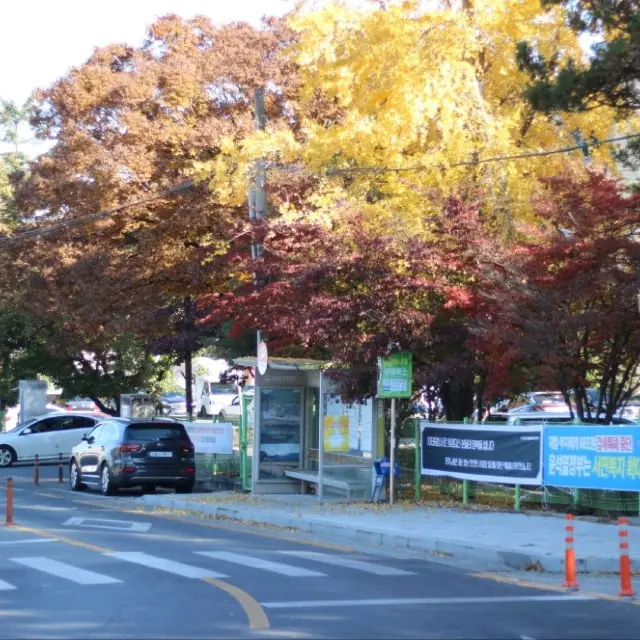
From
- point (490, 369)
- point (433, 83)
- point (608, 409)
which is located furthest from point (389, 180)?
point (608, 409)

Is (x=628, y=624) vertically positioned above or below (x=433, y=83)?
below

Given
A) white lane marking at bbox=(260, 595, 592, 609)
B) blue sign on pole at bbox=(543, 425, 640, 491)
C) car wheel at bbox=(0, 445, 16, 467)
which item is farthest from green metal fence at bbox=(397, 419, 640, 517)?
car wheel at bbox=(0, 445, 16, 467)

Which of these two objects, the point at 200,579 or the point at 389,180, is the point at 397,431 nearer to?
the point at 389,180

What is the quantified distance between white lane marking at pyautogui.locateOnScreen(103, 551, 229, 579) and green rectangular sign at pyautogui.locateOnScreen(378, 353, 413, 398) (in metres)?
6.33

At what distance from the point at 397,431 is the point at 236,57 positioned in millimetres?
14202

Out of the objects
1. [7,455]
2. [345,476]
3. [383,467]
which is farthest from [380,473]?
[7,455]

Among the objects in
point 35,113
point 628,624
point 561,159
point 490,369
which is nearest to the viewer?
point 628,624

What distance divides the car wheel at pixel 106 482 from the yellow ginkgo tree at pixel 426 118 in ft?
23.0

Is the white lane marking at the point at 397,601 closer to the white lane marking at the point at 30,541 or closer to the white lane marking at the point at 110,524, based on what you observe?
the white lane marking at the point at 30,541

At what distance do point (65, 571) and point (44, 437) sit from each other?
23158 mm

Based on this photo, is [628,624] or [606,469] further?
[606,469]

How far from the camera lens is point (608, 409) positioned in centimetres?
1833

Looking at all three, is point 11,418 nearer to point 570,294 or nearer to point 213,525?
point 213,525

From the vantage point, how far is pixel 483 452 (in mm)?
18797
